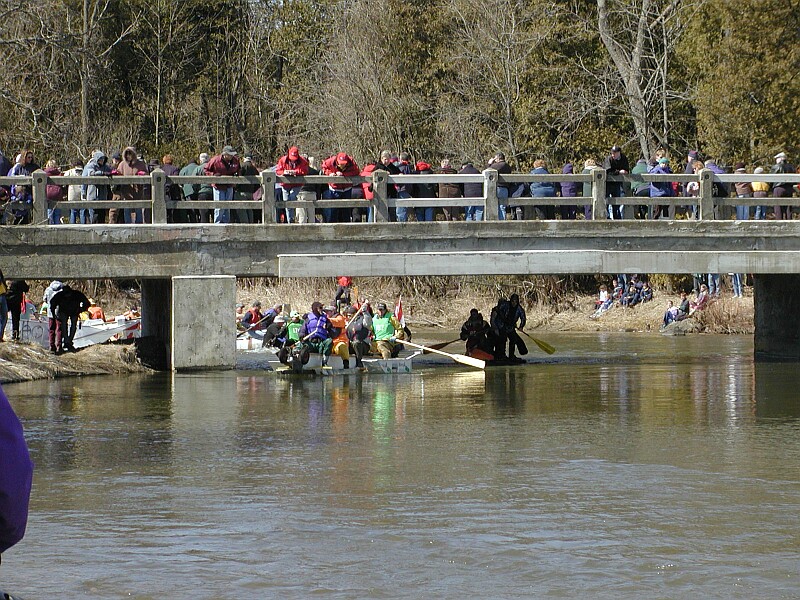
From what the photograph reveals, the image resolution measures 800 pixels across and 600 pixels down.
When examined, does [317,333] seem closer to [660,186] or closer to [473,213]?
[473,213]

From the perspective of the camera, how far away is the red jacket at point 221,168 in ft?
79.6

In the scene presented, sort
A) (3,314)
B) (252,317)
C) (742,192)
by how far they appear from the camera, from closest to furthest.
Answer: (3,314) < (742,192) < (252,317)

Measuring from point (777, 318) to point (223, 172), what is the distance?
11813 mm

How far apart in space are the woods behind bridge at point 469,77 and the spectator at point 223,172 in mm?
17034

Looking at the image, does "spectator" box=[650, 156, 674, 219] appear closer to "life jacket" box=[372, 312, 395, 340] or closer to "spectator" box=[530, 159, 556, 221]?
"spectator" box=[530, 159, 556, 221]

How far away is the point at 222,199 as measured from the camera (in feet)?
80.3

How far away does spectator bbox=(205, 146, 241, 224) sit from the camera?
956 inches

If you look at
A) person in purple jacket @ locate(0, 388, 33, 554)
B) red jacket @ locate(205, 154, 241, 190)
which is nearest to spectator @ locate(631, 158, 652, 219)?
red jacket @ locate(205, 154, 241, 190)

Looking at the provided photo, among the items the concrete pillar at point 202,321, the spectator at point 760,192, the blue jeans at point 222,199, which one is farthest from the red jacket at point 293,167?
the spectator at point 760,192

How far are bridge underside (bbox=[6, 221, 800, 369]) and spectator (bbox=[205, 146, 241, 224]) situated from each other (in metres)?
0.50

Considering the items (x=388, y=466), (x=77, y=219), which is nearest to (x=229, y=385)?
(x=77, y=219)

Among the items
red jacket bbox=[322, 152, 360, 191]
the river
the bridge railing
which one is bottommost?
the river

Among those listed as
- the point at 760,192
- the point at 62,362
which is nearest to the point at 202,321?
the point at 62,362

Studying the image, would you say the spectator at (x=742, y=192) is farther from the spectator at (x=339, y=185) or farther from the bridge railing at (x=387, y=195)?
the spectator at (x=339, y=185)
